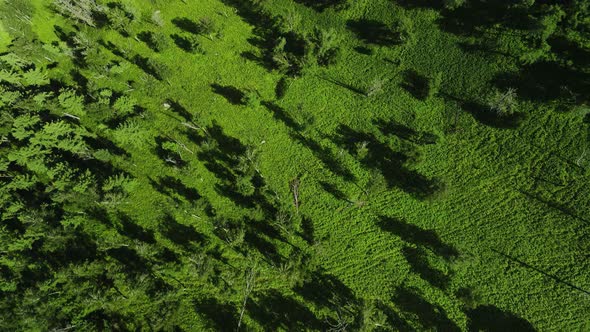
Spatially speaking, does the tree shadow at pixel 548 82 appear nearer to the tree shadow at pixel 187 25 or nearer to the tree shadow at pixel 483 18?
the tree shadow at pixel 483 18

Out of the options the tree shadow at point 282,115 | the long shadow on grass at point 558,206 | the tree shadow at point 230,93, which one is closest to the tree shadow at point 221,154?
the tree shadow at point 230,93

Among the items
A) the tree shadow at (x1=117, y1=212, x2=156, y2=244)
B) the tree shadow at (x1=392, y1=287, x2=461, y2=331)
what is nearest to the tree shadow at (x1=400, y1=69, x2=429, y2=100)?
the tree shadow at (x1=392, y1=287, x2=461, y2=331)

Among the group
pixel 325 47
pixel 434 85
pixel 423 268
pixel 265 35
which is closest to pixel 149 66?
pixel 265 35

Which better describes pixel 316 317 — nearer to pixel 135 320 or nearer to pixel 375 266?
pixel 375 266

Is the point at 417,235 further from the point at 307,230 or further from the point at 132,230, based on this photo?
the point at 132,230

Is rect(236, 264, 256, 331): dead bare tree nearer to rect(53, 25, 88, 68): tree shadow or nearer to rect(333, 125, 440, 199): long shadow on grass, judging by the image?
rect(333, 125, 440, 199): long shadow on grass

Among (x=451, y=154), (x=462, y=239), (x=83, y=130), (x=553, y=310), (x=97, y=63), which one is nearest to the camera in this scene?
(x=553, y=310)

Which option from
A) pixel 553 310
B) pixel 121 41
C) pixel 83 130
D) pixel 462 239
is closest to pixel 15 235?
pixel 83 130
